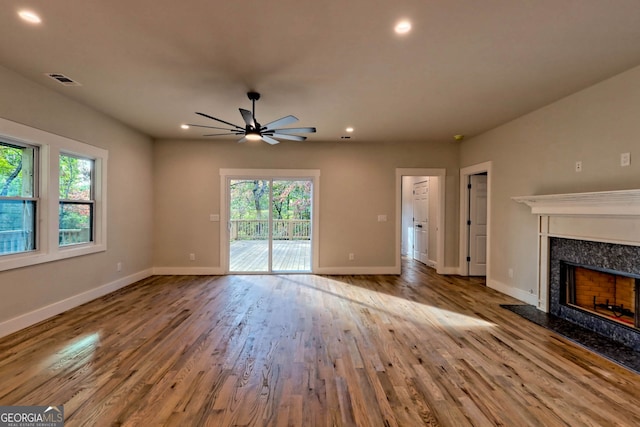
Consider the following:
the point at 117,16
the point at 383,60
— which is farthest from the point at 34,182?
the point at 383,60

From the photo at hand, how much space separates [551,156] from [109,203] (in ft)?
20.8

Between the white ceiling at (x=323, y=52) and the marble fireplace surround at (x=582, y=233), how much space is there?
4.21 feet

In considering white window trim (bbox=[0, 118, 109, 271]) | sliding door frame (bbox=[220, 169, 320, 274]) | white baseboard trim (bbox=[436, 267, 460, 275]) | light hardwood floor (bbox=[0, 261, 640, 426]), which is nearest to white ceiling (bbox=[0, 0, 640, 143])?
white window trim (bbox=[0, 118, 109, 271])

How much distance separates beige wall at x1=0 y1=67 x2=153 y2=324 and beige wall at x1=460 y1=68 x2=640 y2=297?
5946mm

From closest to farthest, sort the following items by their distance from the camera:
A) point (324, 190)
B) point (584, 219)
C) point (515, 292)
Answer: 1. point (584, 219)
2. point (515, 292)
3. point (324, 190)

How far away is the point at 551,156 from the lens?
3721 millimetres

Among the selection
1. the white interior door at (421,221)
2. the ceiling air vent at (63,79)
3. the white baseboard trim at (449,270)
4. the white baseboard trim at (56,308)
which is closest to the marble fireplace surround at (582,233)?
the white baseboard trim at (449,270)

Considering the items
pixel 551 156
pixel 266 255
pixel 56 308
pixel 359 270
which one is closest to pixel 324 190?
pixel 359 270

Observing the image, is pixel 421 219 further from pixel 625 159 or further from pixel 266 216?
pixel 625 159

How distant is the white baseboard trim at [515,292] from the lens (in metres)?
4.01

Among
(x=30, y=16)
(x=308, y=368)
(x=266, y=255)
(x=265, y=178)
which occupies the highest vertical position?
(x=30, y=16)

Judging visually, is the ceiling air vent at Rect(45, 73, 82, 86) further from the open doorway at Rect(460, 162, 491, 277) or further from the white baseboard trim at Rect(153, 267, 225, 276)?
the open doorway at Rect(460, 162, 491, 277)

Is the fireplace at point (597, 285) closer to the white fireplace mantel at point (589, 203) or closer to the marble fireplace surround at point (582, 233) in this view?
the marble fireplace surround at point (582, 233)

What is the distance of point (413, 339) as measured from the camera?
287 centimetres
